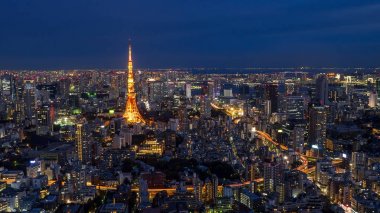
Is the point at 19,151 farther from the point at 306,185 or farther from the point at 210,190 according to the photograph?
the point at 306,185

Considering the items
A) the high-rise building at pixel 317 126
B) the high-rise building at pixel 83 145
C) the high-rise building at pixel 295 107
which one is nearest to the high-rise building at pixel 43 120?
the high-rise building at pixel 83 145

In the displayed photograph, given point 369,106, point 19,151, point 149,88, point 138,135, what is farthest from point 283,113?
point 19,151

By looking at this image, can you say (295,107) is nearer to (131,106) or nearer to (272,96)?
(272,96)

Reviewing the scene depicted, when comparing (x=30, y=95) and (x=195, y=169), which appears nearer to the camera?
(x=195, y=169)

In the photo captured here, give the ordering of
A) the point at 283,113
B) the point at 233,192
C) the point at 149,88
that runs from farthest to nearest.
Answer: the point at 149,88, the point at 283,113, the point at 233,192

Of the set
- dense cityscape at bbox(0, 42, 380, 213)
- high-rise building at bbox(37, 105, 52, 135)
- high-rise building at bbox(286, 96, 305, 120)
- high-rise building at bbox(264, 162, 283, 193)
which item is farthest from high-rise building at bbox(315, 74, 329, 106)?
high-rise building at bbox(264, 162, 283, 193)

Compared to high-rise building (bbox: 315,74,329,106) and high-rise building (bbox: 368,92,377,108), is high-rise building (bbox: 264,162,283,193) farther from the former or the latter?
high-rise building (bbox: 368,92,377,108)
